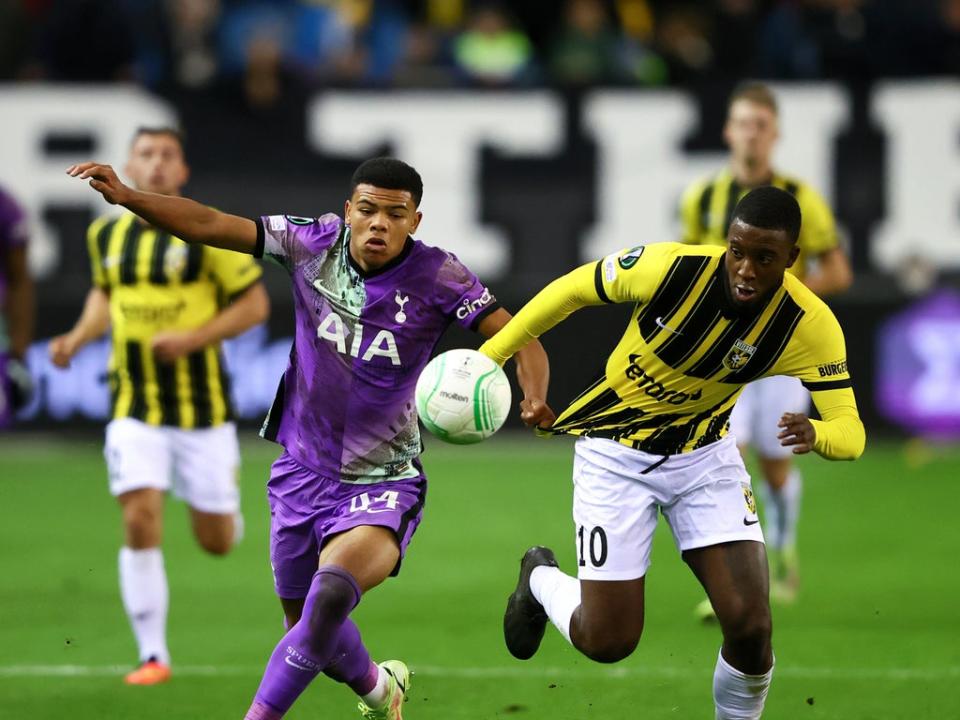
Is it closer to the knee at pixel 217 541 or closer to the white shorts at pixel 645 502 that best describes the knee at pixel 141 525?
the knee at pixel 217 541

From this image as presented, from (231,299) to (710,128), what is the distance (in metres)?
6.91

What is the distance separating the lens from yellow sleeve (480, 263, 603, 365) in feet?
19.0

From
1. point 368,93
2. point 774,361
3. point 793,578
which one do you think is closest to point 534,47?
point 368,93

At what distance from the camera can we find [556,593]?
6.36 meters

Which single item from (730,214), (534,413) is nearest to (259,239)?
(534,413)

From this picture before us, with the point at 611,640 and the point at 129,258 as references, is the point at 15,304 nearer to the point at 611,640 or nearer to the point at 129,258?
the point at 129,258

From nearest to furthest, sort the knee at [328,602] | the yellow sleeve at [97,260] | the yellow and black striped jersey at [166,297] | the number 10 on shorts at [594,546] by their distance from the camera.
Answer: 1. the knee at [328,602]
2. the number 10 on shorts at [594,546]
3. the yellow and black striped jersey at [166,297]
4. the yellow sleeve at [97,260]

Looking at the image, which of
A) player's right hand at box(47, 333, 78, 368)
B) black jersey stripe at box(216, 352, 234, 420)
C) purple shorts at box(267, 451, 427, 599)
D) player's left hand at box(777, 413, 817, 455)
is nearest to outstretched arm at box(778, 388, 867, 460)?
player's left hand at box(777, 413, 817, 455)

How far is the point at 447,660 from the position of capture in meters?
7.50

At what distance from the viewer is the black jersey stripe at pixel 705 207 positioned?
8.77 metres

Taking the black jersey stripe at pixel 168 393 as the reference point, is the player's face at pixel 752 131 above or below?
above

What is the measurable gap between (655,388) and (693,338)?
276 mm

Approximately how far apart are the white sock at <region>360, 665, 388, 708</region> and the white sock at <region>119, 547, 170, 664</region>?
4.82 ft

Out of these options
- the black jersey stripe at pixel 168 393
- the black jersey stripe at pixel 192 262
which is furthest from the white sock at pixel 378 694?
the black jersey stripe at pixel 192 262
